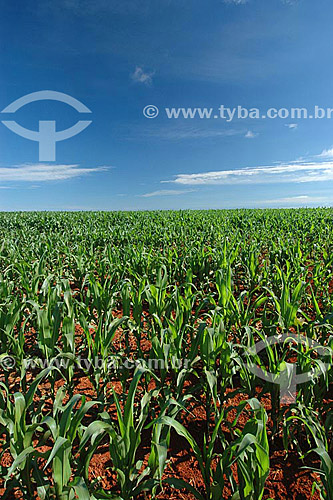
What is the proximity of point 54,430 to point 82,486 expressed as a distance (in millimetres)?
265

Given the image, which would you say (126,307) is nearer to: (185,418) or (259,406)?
(185,418)

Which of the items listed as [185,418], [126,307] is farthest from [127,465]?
[126,307]

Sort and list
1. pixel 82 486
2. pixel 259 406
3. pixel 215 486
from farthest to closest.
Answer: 1. pixel 259 406
2. pixel 215 486
3. pixel 82 486

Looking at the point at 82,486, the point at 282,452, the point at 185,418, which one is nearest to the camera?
the point at 82,486

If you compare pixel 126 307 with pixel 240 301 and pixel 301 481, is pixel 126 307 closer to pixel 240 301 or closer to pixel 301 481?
pixel 240 301

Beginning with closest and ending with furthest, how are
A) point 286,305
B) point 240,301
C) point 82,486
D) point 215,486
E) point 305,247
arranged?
point 82,486 → point 215,486 → point 286,305 → point 240,301 → point 305,247

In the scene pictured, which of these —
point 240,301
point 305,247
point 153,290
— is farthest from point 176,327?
point 305,247

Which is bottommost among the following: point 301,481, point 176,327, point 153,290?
point 301,481

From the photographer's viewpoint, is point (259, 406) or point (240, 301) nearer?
point (259, 406)

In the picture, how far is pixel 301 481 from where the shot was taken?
5.33 ft

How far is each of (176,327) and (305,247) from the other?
4.50 meters

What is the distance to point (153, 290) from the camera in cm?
268

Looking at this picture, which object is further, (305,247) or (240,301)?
(305,247)

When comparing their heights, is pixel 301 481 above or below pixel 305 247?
below
